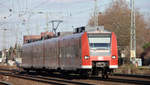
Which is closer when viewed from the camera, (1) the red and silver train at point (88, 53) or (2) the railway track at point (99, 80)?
(2) the railway track at point (99, 80)

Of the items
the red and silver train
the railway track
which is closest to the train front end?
the red and silver train

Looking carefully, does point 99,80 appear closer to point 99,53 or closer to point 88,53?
point 99,53

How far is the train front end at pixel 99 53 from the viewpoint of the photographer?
22.6m

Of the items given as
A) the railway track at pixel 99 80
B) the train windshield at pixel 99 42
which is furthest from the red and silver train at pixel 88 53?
the railway track at pixel 99 80

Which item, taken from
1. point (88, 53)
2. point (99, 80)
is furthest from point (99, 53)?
point (99, 80)

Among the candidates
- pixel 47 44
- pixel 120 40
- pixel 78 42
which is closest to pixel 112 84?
pixel 78 42

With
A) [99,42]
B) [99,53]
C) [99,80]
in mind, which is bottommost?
[99,80]

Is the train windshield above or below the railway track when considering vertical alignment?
above

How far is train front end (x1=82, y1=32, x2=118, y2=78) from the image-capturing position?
74.2 feet

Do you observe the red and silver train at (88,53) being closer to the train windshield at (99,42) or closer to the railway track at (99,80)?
the train windshield at (99,42)

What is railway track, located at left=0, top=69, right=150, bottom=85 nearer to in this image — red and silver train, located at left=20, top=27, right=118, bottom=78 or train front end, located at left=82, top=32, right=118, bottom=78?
red and silver train, located at left=20, top=27, right=118, bottom=78

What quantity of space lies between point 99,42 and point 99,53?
31.3 inches

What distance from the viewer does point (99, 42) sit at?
23094 millimetres

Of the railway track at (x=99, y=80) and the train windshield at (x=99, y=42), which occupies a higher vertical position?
the train windshield at (x=99, y=42)
